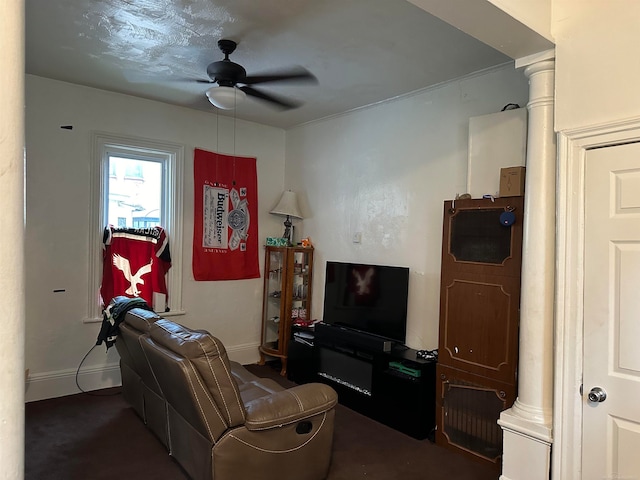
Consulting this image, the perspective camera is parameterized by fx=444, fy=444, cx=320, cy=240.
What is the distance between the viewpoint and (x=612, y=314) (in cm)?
209

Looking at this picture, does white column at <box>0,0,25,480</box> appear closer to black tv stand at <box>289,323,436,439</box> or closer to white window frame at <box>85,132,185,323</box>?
black tv stand at <box>289,323,436,439</box>

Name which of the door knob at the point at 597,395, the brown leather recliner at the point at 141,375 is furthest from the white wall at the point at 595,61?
the brown leather recliner at the point at 141,375

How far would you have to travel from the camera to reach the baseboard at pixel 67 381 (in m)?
3.98

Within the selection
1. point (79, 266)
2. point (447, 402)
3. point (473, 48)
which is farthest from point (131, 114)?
point (447, 402)

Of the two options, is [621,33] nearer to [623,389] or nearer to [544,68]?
[544,68]

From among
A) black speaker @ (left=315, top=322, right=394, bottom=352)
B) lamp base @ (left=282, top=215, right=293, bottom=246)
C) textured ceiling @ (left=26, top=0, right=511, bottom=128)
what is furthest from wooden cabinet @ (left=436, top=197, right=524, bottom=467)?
lamp base @ (left=282, top=215, right=293, bottom=246)

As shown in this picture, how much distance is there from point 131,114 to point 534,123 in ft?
12.2

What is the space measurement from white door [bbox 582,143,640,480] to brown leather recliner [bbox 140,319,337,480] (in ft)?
4.48

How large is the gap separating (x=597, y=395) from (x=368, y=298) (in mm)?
2213

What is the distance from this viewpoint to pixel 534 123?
2.41 meters

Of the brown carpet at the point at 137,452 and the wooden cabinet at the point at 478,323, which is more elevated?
the wooden cabinet at the point at 478,323

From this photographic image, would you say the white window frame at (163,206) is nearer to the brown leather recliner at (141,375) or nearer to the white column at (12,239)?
the brown leather recliner at (141,375)

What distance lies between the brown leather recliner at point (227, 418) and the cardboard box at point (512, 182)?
1.75 meters

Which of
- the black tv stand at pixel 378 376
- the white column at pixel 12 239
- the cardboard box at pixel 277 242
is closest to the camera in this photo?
the white column at pixel 12 239
